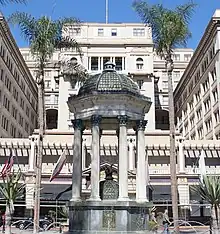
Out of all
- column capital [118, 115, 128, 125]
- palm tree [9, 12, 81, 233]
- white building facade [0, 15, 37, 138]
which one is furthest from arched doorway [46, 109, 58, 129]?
column capital [118, 115, 128, 125]

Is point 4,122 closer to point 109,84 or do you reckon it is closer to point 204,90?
point 204,90

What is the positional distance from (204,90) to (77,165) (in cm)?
4733

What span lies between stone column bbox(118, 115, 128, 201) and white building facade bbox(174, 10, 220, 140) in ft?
125

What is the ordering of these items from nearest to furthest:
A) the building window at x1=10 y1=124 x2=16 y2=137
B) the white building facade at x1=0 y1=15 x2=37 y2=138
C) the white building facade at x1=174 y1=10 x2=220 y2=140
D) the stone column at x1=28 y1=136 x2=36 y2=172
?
the stone column at x1=28 y1=136 x2=36 y2=172 → the white building facade at x1=174 y1=10 x2=220 y2=140 → the white building facade at x1=0 y1=15 x2=37 y2=138 → the building window at x1=10 y1=124 x2=16 y2=137

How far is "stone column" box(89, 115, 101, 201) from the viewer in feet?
74.5

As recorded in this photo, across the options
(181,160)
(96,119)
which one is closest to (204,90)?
(181,160)

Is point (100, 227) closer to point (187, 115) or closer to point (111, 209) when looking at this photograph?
point (111, 209)

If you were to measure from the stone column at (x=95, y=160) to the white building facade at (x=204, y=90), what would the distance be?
38.8 m

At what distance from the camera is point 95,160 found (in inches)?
912

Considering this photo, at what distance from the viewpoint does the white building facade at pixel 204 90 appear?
60156 mm

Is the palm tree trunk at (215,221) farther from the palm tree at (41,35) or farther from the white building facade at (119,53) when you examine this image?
the white building facade at (119,53)

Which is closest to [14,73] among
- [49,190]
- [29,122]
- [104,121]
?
[29,122]

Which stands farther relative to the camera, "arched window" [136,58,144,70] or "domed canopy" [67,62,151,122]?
"arched window" [136,58,144,70]

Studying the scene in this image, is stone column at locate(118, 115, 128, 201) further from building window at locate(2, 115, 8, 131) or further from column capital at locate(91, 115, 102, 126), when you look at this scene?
building window at locate(2, 115, 8, 131)
